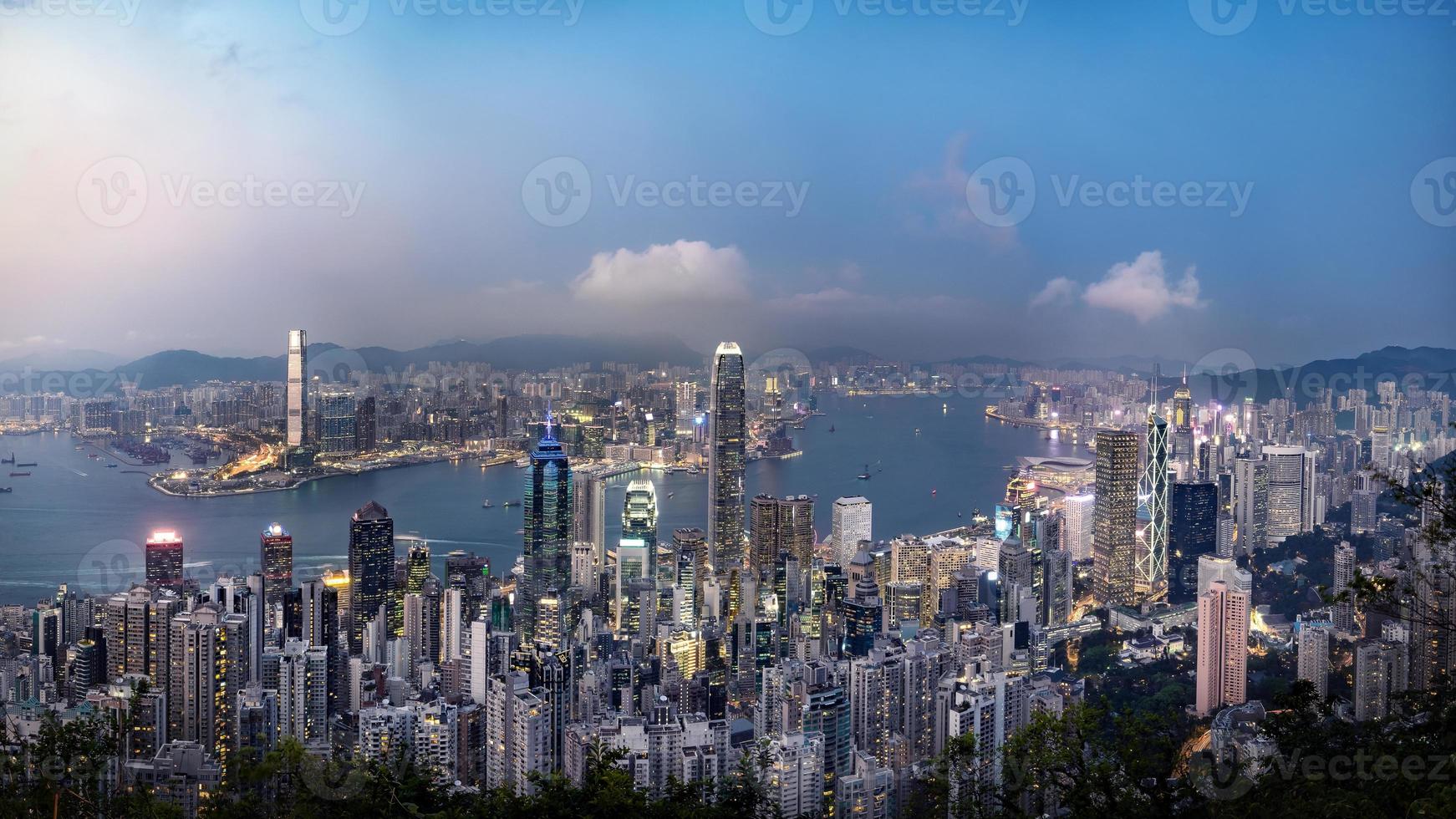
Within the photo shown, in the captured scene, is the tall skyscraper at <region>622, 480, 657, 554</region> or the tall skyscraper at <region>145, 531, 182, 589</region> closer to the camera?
the tall skyscraper at <region>145, 531, 182, 589</region>

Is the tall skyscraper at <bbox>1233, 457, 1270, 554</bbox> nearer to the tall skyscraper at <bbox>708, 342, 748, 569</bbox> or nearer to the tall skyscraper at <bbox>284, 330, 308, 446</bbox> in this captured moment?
the tall skyscraper at <bbox>708, 342, 748, 569</bbox>

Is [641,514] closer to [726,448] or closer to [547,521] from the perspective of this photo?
[547,521]

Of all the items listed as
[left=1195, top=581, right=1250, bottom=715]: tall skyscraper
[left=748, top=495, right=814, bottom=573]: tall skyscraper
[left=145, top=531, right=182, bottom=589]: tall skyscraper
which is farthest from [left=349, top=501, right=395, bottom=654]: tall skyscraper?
[left=1195, top=581, right=1250, bottom=715]: tall skyscraper

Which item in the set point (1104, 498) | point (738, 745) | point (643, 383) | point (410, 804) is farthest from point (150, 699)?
point (1104, 498)

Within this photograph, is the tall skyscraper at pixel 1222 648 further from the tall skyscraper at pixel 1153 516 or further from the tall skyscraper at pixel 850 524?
the tall skyscraper at pixel 850 524

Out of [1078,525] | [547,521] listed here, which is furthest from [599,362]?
[1078,525]

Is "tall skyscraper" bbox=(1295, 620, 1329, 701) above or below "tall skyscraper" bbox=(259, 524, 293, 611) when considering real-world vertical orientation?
below

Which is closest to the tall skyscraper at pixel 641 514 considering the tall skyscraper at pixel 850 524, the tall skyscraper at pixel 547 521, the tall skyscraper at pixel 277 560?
the tall skyscraper at pixel 547 521
